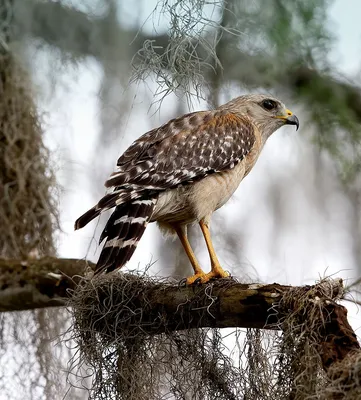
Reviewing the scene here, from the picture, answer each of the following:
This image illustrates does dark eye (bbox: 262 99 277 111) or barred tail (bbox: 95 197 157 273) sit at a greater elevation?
dark eye (bbox: 262 99 277 111)

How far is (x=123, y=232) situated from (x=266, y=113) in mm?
1616

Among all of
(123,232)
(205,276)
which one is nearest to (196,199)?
(205,276)

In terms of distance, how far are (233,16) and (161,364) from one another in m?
1.56

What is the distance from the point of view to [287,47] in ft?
15.6

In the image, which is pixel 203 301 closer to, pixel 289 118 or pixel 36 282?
pixel 36 282

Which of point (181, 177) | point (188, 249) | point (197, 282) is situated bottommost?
point (197, 282)

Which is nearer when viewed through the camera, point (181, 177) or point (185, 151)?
point (181, 177)

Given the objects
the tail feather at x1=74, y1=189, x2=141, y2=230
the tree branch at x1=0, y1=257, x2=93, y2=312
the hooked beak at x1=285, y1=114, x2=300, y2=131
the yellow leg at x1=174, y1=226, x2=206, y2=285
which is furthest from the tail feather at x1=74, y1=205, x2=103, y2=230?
the hooked beak at x1=285, y1=114, x2=300, y2=131

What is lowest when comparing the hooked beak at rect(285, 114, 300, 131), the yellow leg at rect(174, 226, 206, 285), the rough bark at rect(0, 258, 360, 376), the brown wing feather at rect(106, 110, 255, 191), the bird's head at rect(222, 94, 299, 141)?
the rough bark at rect(0, 258, 360, 376)

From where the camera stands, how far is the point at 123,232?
447cm

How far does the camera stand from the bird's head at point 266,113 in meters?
5.73

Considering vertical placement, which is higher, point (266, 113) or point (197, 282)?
point (266, 113)

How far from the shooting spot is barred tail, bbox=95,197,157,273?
433 centimetres

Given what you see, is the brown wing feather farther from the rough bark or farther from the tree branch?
the tree branch
